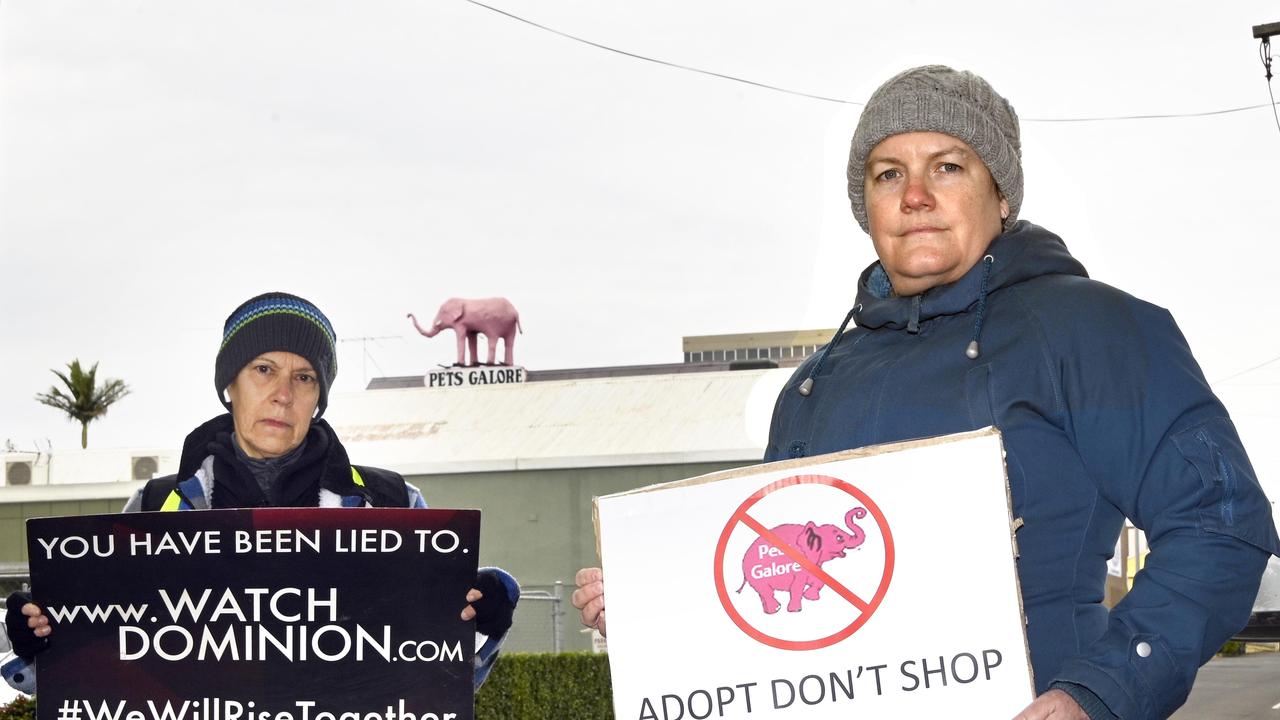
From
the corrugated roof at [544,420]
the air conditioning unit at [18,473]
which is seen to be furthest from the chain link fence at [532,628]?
the air conditioning unit at [18,473]

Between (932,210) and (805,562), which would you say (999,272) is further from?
(805,562)

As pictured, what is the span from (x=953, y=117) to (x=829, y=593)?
913 mm

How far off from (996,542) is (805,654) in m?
0.36

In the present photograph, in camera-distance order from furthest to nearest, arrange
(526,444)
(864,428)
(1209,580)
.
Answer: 1. (526,444)
2. (864,428)
3. (1209,580)

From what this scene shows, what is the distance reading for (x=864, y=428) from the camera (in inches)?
111

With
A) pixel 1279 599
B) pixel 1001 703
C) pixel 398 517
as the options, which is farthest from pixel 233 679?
pixel 1279 599

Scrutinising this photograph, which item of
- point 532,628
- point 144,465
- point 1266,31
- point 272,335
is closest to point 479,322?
point 144,465

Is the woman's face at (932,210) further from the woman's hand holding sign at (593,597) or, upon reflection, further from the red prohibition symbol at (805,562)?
the woman's hand holding sign at (593,597)

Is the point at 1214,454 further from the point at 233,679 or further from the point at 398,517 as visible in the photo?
the point at 233,679

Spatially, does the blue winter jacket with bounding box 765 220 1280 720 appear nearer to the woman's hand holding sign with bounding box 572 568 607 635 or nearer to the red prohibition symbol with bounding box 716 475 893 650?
the red prohibition symbol with bounding box 716 475 893 650

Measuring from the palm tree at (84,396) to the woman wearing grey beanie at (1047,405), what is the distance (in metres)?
62.8

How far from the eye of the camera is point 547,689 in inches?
563

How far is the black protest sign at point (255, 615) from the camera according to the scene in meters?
3.68

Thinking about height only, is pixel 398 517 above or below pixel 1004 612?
above
